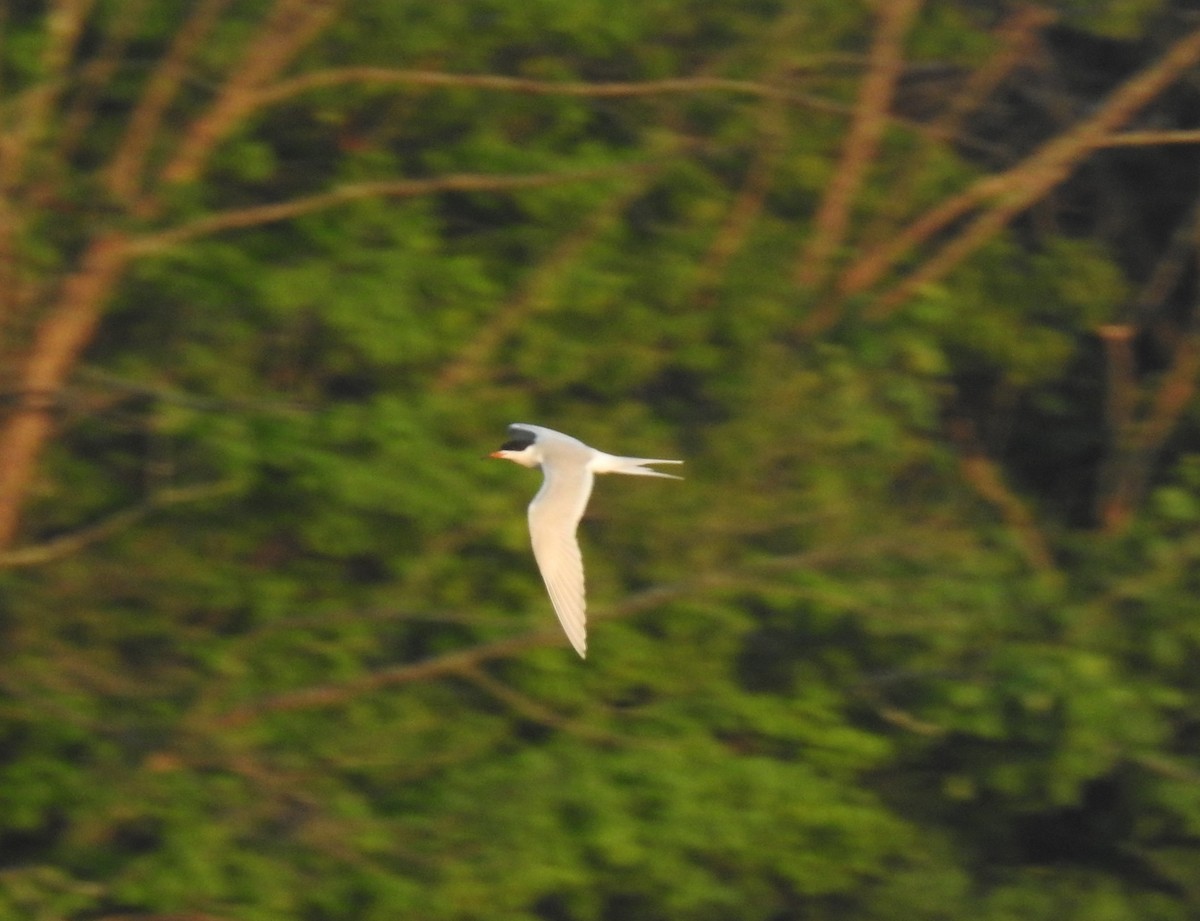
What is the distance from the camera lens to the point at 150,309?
7660mm

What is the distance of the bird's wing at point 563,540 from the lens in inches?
223

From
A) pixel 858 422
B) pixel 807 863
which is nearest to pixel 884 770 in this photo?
pixel 807 863

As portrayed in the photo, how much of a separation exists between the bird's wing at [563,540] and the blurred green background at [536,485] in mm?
1056

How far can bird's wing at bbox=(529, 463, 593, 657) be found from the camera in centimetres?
565

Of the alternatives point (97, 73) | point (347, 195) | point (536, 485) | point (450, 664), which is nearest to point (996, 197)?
point (536, 485)

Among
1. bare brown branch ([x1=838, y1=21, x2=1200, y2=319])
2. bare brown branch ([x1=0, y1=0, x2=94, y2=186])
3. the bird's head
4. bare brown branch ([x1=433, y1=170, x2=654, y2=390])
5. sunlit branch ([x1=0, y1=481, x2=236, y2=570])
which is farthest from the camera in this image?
bare brown branch ([x1=838, y1=21, x2=1200, y2=319])

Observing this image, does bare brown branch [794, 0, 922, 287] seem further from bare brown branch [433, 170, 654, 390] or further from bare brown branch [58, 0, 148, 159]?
bare brown branch [58, 0, 148, 159]

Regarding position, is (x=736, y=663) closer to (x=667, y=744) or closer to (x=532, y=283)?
(x=667, y=744)

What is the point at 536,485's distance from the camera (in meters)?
7.52

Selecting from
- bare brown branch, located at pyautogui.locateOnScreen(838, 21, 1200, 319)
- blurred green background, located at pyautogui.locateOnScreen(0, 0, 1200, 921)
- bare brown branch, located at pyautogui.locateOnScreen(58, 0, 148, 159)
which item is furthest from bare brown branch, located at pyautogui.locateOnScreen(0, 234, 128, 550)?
bare brown branch, located at pyautogui.locateOnScreen(838, 21, 1200, 319)

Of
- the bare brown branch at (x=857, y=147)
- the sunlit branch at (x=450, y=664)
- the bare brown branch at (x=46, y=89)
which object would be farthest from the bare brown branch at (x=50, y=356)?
the bare brown branch at (x=857, y=147)

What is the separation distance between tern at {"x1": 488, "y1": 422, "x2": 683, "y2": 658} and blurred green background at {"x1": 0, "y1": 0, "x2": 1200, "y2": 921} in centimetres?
68

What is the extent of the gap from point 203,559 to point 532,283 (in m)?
1.44

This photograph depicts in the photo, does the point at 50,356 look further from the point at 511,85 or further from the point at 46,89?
Answer: the point at 511,85
